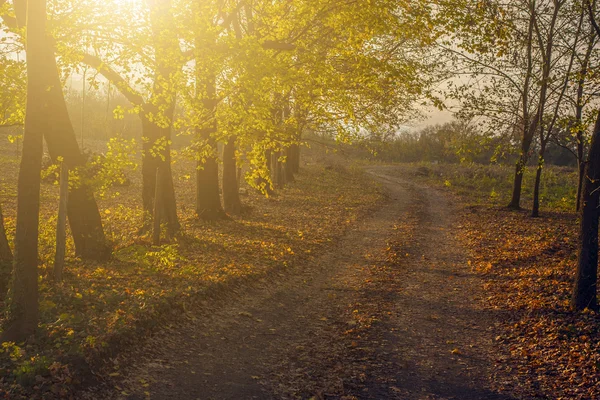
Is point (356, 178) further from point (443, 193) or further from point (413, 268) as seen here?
point (413, 268)

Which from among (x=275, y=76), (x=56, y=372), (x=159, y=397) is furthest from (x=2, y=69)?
(x=159, y=397)

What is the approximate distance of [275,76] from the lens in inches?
484

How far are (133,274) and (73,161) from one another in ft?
8.50

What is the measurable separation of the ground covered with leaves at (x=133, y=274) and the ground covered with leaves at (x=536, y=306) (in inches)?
205

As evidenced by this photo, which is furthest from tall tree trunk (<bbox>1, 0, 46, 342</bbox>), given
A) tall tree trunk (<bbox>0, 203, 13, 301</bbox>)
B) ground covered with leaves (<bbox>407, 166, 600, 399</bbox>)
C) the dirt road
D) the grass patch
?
the grass patch

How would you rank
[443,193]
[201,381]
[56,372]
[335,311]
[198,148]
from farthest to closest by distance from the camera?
[443,193] < [198,148] < [335,311] < [201,381] < [56,372]

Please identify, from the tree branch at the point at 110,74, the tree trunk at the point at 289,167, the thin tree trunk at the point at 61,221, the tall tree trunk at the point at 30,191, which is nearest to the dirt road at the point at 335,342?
the tall tree trunk at the point at 30,191

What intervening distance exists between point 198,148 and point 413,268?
706 cm

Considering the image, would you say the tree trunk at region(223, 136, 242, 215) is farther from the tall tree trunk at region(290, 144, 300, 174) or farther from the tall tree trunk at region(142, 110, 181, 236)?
the tall tree trunk at region(290, 144, 300, 174)

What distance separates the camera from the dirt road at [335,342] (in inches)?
265

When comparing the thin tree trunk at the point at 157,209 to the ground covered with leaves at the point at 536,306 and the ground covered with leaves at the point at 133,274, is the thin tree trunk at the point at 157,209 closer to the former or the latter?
the ground covered with leaves at the point at 133,274

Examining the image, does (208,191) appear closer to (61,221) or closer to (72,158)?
(72,158)

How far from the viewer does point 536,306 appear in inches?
403

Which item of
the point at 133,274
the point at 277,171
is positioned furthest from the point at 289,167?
the point at 133,274
